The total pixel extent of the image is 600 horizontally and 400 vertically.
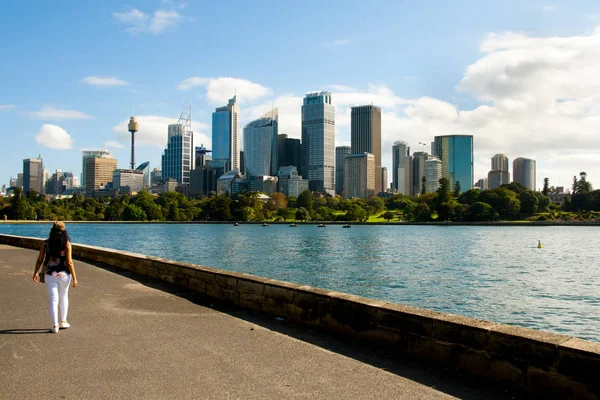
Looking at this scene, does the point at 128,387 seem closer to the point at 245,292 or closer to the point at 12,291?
the point at 245,292

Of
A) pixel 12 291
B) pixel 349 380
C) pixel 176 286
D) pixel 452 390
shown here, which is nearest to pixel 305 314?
pixel 349 380

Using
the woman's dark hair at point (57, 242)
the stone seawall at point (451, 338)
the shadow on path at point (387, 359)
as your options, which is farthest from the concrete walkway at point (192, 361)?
the woman's dark hair at point (57, 242)

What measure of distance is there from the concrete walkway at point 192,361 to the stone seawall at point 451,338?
12.6 inches

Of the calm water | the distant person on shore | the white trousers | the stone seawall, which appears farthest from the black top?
the calm water

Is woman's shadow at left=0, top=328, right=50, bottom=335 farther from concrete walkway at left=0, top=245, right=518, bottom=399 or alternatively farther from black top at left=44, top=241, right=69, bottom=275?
black top at left=44, top=241, right=69, bottom=275

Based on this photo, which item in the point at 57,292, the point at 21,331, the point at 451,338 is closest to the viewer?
the point at 451,338

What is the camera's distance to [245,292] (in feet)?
39.8

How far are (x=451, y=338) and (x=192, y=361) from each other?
394 centimetres

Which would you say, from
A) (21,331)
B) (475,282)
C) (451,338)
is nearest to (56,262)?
(21,331)

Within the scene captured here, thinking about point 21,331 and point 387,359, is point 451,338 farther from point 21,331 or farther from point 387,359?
point 21,331

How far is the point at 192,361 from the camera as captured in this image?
777 centimetres

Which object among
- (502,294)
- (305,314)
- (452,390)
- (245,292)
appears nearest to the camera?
(452,390)

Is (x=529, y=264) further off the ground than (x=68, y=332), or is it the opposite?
(x=68, y=332)

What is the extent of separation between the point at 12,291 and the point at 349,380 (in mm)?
11861
